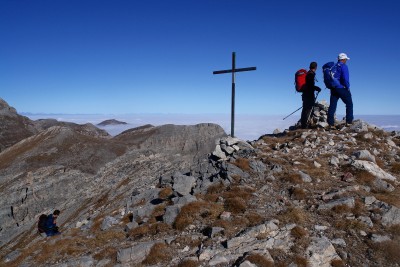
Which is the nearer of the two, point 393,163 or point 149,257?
point 149,257

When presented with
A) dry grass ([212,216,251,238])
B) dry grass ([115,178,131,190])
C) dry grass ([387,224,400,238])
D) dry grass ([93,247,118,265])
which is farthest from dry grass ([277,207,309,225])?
dry grass ([115,178,131,190])

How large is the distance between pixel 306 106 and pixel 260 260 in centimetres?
1689

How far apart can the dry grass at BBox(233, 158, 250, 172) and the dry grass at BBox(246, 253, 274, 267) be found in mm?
7350

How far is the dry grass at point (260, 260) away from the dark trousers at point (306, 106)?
16.5 meters

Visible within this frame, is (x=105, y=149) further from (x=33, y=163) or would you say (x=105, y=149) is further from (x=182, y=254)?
(x=182, y=254)

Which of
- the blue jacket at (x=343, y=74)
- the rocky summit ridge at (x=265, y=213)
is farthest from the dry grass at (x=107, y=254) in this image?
the blue jacket at (x=343, y=74)

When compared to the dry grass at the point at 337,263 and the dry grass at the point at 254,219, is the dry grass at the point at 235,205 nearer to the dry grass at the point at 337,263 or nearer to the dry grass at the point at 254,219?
the dry grass at the point at 254,219

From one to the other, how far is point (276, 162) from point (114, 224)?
376 inches

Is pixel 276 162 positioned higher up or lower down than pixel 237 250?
higher up

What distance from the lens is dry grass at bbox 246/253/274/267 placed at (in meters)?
10.1

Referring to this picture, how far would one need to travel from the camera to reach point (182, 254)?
11445mm

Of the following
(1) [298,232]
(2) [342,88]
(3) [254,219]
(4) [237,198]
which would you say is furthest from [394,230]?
(2) [342,88]

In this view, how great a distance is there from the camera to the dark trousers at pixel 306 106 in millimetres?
23969

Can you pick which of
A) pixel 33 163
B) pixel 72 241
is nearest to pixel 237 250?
pixel 72 241
